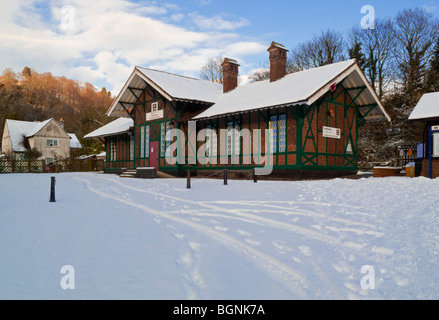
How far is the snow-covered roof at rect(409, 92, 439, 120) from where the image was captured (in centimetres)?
1534

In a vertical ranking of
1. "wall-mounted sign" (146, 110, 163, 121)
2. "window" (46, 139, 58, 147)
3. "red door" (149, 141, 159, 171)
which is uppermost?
"wall-mounted sign" (146, 110, 163, 121)

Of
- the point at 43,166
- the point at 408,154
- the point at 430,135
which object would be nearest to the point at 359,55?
the point at 408,154

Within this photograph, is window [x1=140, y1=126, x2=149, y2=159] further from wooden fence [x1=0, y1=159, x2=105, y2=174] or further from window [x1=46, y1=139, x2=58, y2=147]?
window [x1=46, y1=139, x2=58, y2=147]

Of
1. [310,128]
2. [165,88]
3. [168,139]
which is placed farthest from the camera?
[168,139]

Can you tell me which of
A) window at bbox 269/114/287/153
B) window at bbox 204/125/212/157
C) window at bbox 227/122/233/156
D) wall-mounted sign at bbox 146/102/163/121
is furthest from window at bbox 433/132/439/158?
wall-mounted sign at bbox 146/102/163/121

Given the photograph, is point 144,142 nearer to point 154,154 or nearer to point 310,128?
point 154,154

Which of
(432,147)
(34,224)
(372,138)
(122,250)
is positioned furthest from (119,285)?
(372,138)

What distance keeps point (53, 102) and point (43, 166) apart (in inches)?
1687

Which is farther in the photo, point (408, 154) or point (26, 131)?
point (26, 131)

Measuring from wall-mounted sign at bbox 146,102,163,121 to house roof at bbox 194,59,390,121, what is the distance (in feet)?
11.9

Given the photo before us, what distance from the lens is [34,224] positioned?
22.6ft

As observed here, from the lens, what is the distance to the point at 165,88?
20.7 m

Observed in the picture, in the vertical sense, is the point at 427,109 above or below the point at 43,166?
above
